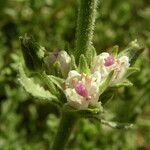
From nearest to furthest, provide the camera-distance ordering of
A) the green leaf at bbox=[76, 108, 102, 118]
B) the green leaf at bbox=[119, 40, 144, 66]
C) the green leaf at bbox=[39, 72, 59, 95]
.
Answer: the green leaf at bbox=[76, 108, 102, 118] < the green leaf at bbox=[39, 72, 59, 95] < the green leaf at bbox=[119, 40, 144, 66]

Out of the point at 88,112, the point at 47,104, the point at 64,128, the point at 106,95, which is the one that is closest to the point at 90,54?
the point at 106,95

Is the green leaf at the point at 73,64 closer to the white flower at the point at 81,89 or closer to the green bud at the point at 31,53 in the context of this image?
the white flower at the point at 81,89

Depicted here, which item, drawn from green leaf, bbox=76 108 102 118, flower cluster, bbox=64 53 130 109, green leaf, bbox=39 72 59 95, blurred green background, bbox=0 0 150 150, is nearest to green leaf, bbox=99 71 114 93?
flower cluster, bbox=64 53 130 109

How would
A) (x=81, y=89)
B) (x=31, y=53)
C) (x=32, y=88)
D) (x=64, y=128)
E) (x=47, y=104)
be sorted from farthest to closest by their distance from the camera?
(x=47, y=104), (x=64, y=128), (x=31, y=53), (x=32, y=88), (x=81, y=89)

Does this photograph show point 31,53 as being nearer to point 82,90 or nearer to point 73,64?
point 73,64

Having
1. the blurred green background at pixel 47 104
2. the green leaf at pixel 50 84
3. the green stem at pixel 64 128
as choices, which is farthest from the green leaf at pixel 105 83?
the blurred green background at pixel 47 104

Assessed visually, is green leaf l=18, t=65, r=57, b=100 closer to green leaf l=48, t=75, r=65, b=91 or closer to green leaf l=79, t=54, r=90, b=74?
green leaf l=48, t=75, r=65, b=91
